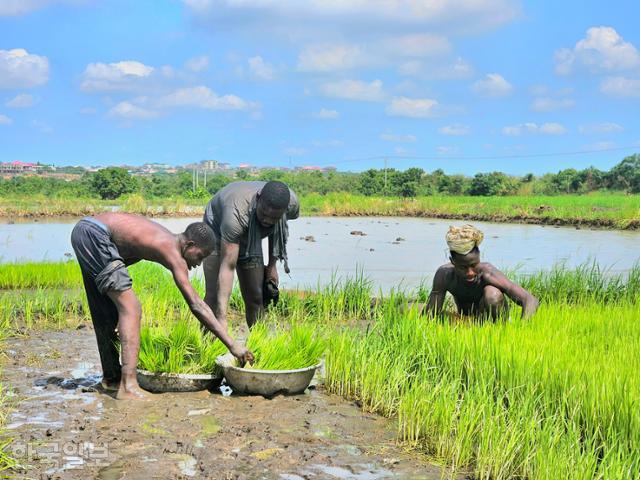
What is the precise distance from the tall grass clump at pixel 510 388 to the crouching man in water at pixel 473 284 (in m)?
0.26

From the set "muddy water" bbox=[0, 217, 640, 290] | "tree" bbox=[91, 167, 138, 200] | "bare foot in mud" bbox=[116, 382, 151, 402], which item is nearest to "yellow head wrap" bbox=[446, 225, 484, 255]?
"bare foot in mud" bbox=[116, 382, 151, 402]

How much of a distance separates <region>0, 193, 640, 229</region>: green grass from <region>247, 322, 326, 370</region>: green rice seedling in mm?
20204

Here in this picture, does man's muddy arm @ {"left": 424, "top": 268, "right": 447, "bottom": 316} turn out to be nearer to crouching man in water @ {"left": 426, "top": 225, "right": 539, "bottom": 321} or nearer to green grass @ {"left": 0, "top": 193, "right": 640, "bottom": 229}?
crouching man in water @ {"left": 426, "top": 225, "right": 539, "bottom": 321}

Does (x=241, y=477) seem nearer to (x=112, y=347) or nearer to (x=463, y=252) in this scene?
(x=112, y=347)

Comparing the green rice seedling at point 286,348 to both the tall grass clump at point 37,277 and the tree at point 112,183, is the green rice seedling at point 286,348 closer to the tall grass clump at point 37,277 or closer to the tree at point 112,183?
the tall grass clump at point 37,277

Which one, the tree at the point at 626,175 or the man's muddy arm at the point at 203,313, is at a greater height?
the tree at the point at 626,175

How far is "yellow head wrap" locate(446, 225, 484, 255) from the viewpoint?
16.6 feet

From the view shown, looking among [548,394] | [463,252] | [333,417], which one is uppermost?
[463,252]

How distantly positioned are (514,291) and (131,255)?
2.76 metres

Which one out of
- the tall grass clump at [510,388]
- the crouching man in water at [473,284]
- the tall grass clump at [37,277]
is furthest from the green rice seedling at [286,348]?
the tall grass clump at [37,277]

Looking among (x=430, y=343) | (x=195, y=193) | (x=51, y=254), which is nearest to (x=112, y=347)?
(x=430, y=343)

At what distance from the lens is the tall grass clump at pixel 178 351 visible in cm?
476

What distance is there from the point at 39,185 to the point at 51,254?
31.5 meters

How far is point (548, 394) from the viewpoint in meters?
3.93
